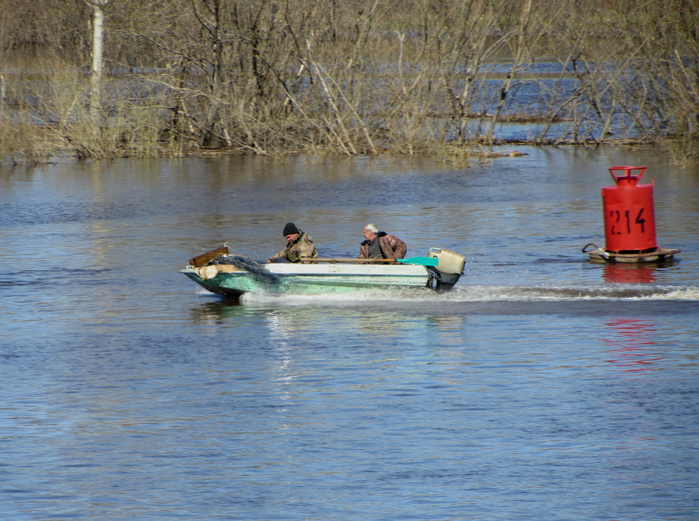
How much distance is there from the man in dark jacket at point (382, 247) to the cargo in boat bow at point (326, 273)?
0.74 ft

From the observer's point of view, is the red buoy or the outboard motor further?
the red buoy

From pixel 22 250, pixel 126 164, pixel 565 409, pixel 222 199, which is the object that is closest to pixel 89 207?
pixel 222 199

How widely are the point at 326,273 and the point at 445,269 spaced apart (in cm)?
182

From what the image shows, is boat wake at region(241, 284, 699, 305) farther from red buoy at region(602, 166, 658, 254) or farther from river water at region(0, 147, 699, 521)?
red buoy at region(602, 166, 658, 254)

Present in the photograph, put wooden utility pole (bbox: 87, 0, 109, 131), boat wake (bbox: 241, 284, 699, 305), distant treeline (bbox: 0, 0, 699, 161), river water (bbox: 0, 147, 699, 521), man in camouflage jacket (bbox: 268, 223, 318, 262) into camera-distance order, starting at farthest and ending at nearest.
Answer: distant treeline (bbox: 0, 0, 699, 161) → wooden utility pole (bbox: 87, 0, 109, 131) → man in camouflage jacket (bbox: 268, 223, 318, 262) → boat wake (bbox: 241, 284, 699, 305) → river water (bbox: 0, 147, 699, 521)

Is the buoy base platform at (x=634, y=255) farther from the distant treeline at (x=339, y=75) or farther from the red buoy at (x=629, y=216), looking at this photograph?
the distant treeline at (x=339, y=75)

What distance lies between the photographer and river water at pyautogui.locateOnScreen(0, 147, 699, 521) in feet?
27.5

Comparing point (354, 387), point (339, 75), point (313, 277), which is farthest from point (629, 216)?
point (339, 75)

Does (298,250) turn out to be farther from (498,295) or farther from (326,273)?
(498,295)

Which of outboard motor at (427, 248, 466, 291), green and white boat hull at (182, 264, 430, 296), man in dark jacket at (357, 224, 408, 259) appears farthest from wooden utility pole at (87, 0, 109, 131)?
outboard motor at (427, 248, 466, 291)

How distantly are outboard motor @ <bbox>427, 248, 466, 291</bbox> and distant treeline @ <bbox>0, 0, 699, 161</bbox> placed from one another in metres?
22.5

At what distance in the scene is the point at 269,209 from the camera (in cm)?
2819

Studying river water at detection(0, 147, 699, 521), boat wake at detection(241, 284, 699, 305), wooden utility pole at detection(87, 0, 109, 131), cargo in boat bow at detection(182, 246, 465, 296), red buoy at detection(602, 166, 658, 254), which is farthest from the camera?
wooden utility pole at detection(87, 0, 109, 131)

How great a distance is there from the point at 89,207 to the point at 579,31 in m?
21.0
